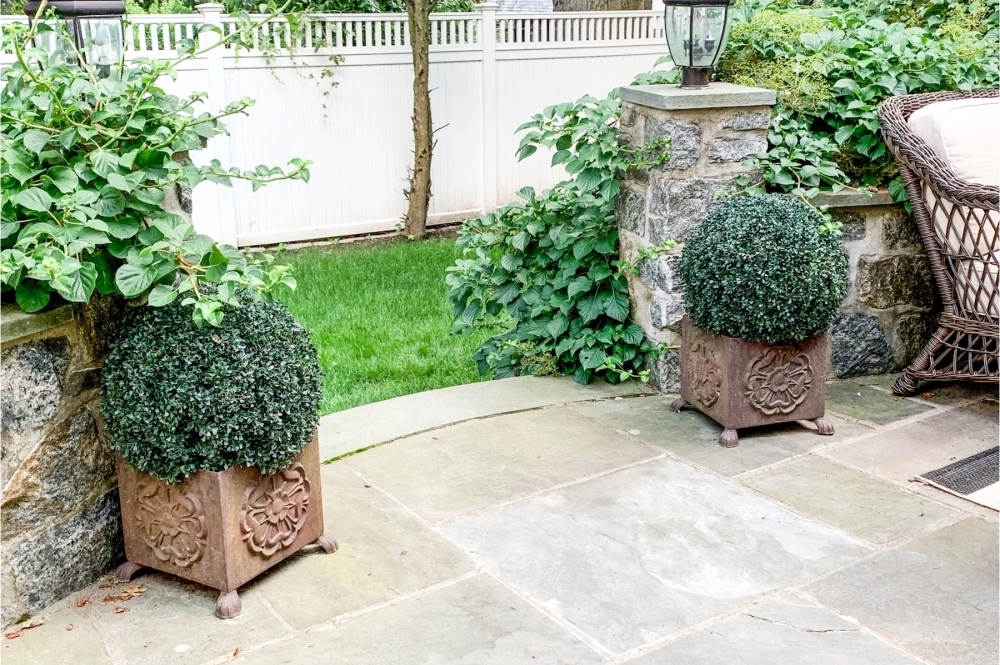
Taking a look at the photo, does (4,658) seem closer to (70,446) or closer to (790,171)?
(70,446)

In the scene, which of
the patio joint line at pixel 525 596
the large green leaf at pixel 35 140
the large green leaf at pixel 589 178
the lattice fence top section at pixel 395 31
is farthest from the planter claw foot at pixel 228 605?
the lattice fence top section at pixel 395 31

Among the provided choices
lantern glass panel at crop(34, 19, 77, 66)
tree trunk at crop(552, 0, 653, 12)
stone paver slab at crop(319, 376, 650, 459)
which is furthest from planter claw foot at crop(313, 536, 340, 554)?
tree trunk at crop(552, 0, 653, 12)

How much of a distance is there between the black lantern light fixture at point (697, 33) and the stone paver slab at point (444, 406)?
1.29m

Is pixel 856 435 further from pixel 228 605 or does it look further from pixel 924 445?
pixel 228 605

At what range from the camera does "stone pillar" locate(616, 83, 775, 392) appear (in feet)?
12.9

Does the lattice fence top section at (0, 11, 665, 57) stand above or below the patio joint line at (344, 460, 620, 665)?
above

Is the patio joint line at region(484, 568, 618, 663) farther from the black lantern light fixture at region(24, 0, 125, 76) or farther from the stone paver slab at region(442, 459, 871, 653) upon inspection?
the black lantern light fixture at region(24, 0, 125, 76)

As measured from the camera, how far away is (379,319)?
5.80m

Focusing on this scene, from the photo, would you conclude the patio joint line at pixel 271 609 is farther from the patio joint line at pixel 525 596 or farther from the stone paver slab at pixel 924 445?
the stone paver slab at pixel 924 445

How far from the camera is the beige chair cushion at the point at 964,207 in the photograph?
3.81m

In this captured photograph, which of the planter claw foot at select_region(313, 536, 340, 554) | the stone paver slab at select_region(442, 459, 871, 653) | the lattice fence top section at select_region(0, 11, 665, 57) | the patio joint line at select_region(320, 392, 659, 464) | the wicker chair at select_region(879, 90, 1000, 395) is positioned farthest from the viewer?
the lattice fence top section at select_region(0, 11, 665, 57)

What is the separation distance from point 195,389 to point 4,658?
750mm

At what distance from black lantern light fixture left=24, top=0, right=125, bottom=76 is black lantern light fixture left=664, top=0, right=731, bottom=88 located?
2.01 meters

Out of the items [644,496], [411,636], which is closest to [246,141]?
[644,496]
